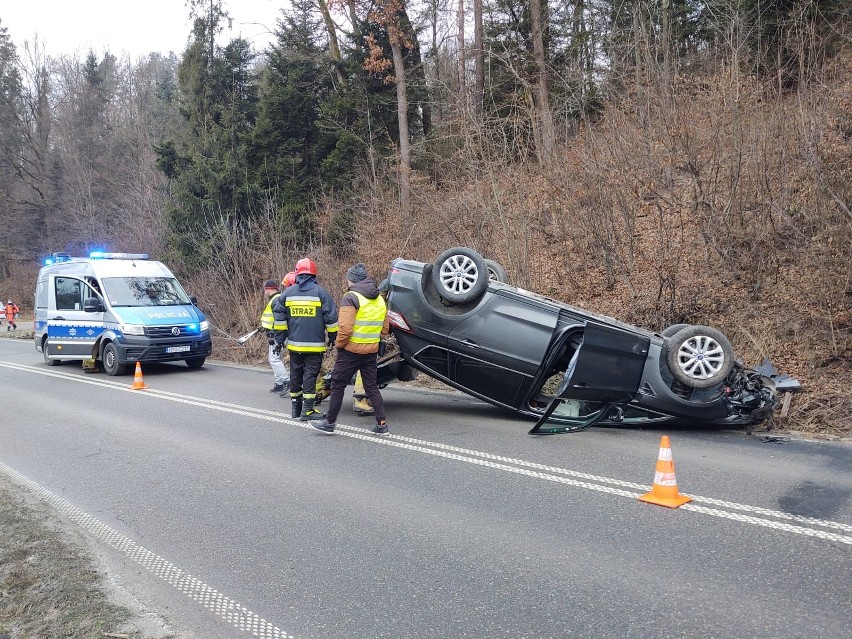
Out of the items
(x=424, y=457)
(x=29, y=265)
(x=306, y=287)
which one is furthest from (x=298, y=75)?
(x=29, y=265)

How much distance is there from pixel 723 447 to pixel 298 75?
70.5ft

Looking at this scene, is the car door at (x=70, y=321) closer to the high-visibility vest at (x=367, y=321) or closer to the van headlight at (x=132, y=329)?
the van headlight at (x=132, y=329)

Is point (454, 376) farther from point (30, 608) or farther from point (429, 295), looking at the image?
point (30, 608)

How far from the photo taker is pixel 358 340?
23.4ft

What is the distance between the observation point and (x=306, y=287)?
7793 mm

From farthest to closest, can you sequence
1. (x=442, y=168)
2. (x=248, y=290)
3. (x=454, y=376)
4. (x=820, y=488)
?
(x=442, y=168) < (x=248, y=290) < (x=454, y=376) < (x=820, y=488)

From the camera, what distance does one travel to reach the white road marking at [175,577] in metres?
3.38

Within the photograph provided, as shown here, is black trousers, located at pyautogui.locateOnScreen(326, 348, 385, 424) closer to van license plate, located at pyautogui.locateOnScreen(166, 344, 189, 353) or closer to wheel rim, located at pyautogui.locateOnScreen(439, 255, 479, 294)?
wheel rim, located at pyautogui.locateOnScreen(439, 255, 479, 294)

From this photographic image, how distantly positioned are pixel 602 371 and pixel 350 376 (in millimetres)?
2648

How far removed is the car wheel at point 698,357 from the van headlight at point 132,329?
9671mm

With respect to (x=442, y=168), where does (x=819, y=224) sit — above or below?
below

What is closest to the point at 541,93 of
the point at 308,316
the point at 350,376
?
the point at 308,316

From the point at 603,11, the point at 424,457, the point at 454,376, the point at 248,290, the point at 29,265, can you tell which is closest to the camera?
the point at 424,457

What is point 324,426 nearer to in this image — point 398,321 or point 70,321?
point 398,321
